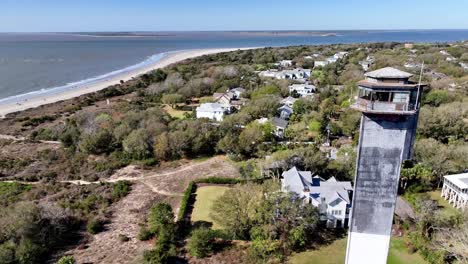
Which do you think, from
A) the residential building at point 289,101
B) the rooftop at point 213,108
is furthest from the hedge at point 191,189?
the residential building at point 289,101

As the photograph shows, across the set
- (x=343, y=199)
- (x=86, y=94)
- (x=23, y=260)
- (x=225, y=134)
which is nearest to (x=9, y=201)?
(x=23, y=260)

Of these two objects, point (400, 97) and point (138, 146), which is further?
point (138, 146)

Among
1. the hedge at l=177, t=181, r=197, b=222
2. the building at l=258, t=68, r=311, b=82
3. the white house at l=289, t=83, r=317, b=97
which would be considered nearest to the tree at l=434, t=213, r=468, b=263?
the hedge at l=177, t=181, r=197, b=222

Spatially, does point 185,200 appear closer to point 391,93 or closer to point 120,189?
point 120,189

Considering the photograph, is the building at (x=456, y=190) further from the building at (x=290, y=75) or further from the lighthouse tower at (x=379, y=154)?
the building at (x=290, y=75)

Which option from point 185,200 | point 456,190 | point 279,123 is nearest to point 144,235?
point 185,200

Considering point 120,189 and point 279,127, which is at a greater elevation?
point 279,127

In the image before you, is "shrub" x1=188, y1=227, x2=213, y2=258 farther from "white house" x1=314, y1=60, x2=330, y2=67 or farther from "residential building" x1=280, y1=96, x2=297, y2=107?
"white house" x1=314, y1=60, x2=330, y2=67

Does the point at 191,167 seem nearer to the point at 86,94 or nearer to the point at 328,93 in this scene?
the point at 328,93
